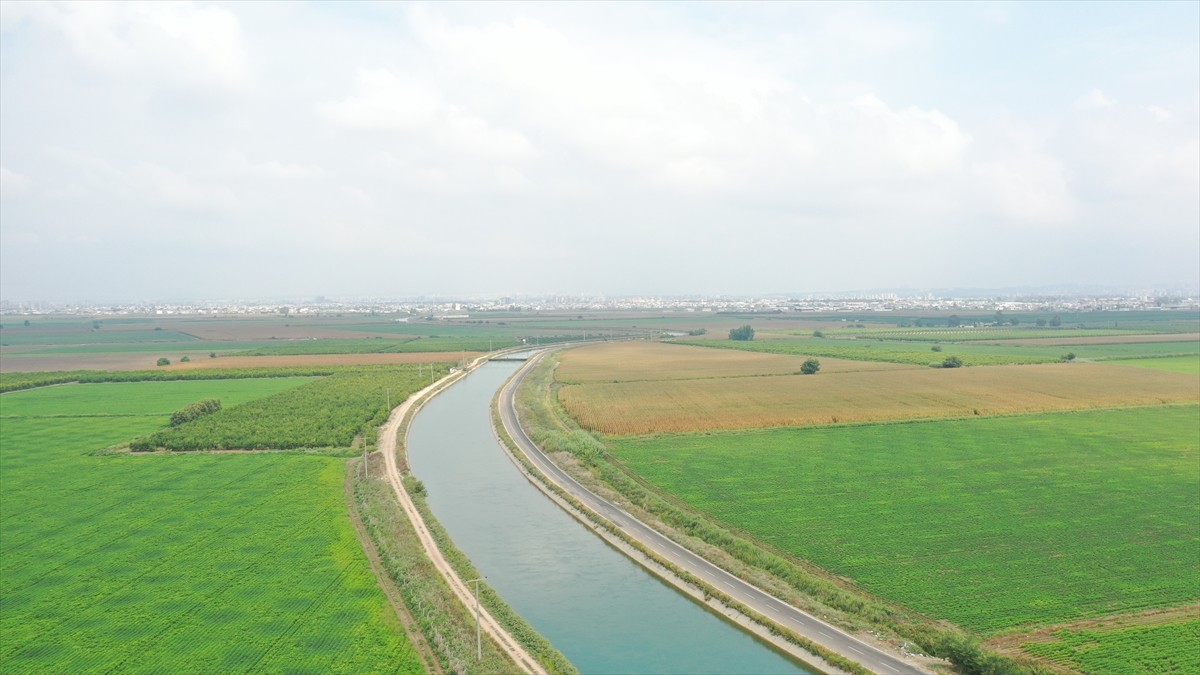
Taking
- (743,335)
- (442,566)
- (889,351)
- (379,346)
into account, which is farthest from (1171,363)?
(379,346)

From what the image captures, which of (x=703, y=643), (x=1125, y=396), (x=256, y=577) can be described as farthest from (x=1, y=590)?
(x=1125, y=396)

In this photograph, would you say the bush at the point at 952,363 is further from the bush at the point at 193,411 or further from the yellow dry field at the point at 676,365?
the bush at the point at 193,411

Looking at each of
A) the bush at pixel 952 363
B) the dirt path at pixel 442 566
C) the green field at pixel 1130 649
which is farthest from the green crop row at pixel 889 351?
the green field at pixel 1130 649

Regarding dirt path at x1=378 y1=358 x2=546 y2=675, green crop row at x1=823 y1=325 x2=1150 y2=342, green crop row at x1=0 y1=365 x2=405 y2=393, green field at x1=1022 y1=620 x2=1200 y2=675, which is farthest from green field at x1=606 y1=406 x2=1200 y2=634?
green crop row at x1=823 y1=325 x2=1150 y2=342

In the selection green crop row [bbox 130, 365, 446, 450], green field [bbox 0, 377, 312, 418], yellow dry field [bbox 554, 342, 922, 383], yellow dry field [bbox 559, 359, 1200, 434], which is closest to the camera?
green crop row [bbox 130, 365, 446, 450]

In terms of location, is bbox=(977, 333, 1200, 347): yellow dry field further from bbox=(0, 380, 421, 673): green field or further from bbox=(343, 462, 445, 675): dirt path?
A: bbox=(0, 380, 421, 673): green field

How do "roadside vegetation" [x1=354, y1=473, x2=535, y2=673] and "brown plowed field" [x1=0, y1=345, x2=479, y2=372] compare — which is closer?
"roadside vegetation" [x1=354, y1=473, x2=535, y2=673]
